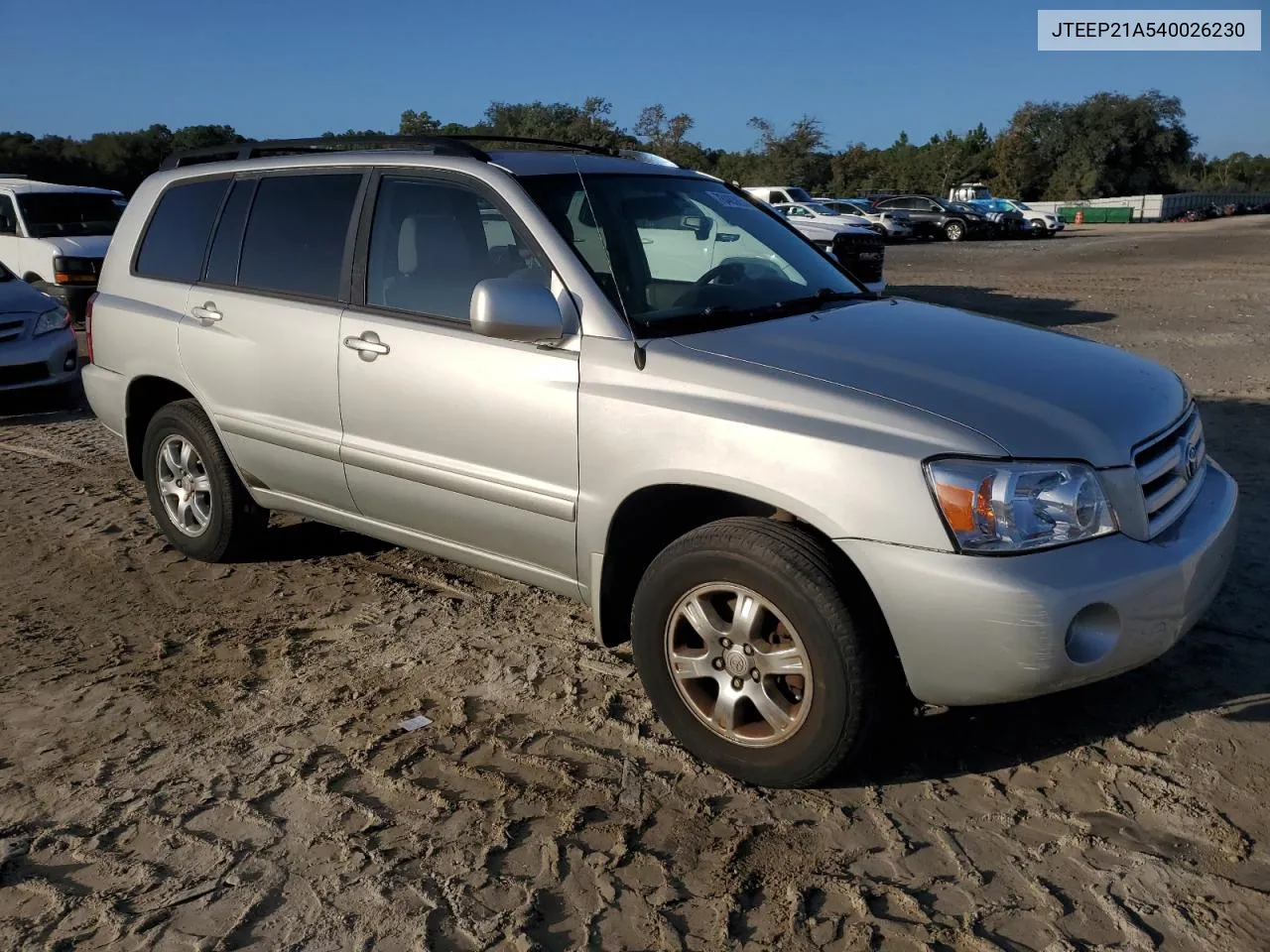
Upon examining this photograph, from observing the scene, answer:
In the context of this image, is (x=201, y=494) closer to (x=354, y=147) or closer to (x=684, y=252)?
(x=354, y=147)

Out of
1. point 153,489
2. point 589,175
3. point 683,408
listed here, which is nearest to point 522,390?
point 683,408

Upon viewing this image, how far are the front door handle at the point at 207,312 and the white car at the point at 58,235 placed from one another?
335 inches

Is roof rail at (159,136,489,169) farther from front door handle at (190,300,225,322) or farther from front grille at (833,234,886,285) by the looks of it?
front grille at (833,234,886,285)

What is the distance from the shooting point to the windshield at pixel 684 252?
3744 mm

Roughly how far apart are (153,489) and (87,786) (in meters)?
2.32

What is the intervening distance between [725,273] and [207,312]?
89.5 inches

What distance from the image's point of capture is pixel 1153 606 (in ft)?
10.0

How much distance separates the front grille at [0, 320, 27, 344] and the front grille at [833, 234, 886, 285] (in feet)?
26.8

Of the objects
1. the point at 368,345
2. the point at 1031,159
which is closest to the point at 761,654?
the point at 368,345

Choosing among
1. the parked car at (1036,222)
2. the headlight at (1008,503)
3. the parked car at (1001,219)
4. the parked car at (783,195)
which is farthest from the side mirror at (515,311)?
the parked car at (1036,222)

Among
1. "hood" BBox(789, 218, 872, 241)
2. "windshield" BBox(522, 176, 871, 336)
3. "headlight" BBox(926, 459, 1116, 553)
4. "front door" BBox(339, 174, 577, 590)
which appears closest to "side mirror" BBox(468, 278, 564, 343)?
"front door" BBox(339, 174, 577, 590)

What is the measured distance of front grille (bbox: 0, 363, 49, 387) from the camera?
8820mm

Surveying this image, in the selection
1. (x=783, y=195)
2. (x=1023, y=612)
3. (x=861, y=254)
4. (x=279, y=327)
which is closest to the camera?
(x=1023, y=612)

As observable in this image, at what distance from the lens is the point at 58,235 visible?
42.5 ft
